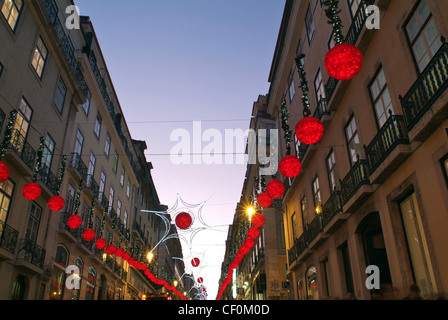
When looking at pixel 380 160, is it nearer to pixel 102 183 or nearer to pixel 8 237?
pixel 8 237

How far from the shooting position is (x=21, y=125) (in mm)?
14227

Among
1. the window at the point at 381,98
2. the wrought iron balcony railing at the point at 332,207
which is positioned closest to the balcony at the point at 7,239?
the wrought iron balcony railing at the point at 332,207

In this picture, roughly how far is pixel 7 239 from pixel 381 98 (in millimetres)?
13827

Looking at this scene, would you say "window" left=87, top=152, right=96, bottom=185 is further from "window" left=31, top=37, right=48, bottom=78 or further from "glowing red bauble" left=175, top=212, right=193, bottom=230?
"glowing red bauble" left=175, top=212, right=193, bottom=230

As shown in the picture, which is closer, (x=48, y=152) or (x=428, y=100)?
(x=428, y=100)

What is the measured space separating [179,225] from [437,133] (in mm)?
10819

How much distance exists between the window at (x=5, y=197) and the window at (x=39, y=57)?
5446mm

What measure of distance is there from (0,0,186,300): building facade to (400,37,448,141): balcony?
11767 millimetres

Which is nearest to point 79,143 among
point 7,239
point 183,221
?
point 7,239

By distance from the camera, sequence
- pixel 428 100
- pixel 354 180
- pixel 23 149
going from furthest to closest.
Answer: pixel 23 149
pixel 354 180
pixel 428 100

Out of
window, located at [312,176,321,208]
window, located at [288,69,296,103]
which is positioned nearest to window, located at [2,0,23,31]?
window, located at [288,69,296,103]

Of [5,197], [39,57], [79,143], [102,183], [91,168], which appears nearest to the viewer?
[5,197]

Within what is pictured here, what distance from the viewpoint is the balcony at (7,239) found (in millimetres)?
12659
